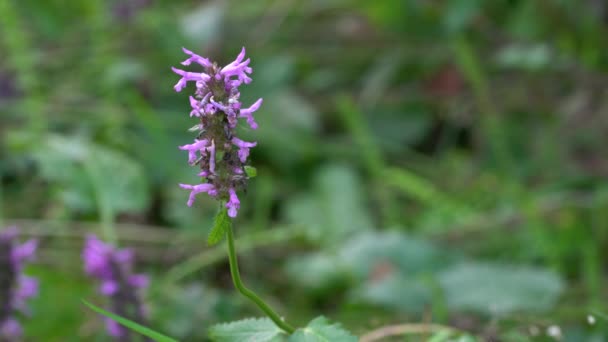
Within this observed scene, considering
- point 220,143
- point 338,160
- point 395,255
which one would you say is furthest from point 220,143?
point 338,160

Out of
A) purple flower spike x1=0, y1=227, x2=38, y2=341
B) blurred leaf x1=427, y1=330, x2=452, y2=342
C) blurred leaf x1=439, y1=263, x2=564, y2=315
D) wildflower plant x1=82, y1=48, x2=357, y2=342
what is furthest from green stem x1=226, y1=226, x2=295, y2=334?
blurred leaf x1=439, y1=263, x2=564, y2=315

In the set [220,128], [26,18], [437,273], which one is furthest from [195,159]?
[26,18]

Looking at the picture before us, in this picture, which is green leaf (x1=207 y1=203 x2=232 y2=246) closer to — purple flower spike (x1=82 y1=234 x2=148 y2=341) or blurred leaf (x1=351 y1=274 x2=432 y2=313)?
purple flower spike (x1=82 y1=234 x2=148 y2=341)

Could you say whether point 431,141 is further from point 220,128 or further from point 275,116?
point 220,128

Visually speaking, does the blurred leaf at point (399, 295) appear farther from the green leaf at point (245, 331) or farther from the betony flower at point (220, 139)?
the betony flower at point (220, 139)

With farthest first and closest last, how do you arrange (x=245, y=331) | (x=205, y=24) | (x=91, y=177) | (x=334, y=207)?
1. (x=205, y=24)
2. (x=334, y=207)
3. (x=91, y=177)
4. (x=245, y=331)

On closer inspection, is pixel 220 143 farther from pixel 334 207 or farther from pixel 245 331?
pixel 334 207
